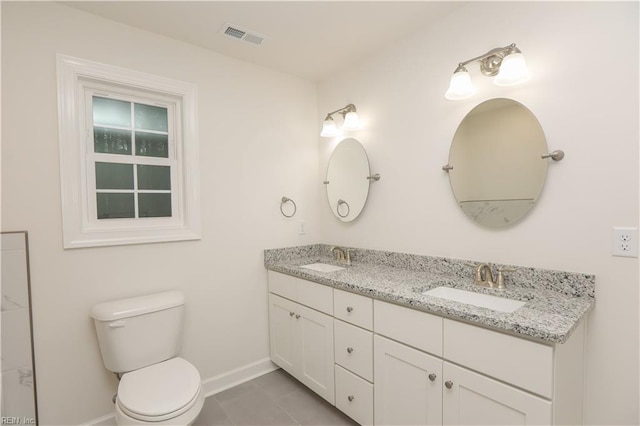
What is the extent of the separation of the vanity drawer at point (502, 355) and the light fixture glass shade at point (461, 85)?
1.17m

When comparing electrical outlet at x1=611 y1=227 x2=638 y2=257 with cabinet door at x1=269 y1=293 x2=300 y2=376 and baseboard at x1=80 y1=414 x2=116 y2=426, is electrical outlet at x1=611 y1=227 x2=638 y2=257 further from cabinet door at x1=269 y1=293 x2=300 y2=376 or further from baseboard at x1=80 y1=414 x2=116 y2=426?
baseboard at x1=80 y1=414 x2=116 y2=426

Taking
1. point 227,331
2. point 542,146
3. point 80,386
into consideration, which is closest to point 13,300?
point 80,386

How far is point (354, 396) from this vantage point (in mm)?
1732

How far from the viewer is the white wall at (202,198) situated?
1598 millimetres

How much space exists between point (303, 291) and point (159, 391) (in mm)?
945

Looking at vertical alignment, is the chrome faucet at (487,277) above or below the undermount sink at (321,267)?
above

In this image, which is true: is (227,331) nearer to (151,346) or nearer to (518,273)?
(151,346)

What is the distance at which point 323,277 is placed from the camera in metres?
1.89

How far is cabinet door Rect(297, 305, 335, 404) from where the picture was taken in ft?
6.19

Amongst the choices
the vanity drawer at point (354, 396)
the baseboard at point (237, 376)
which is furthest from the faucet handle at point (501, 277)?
the baseboard at point (237, 376)

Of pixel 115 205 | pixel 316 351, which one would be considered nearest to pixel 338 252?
pixel 316 351

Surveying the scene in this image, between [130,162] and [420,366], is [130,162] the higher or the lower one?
the higher one

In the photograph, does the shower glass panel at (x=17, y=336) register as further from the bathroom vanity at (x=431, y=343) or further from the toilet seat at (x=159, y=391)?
the bathroom vanity at (x=431, y=343)

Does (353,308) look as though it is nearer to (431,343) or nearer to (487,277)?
(431,343)
